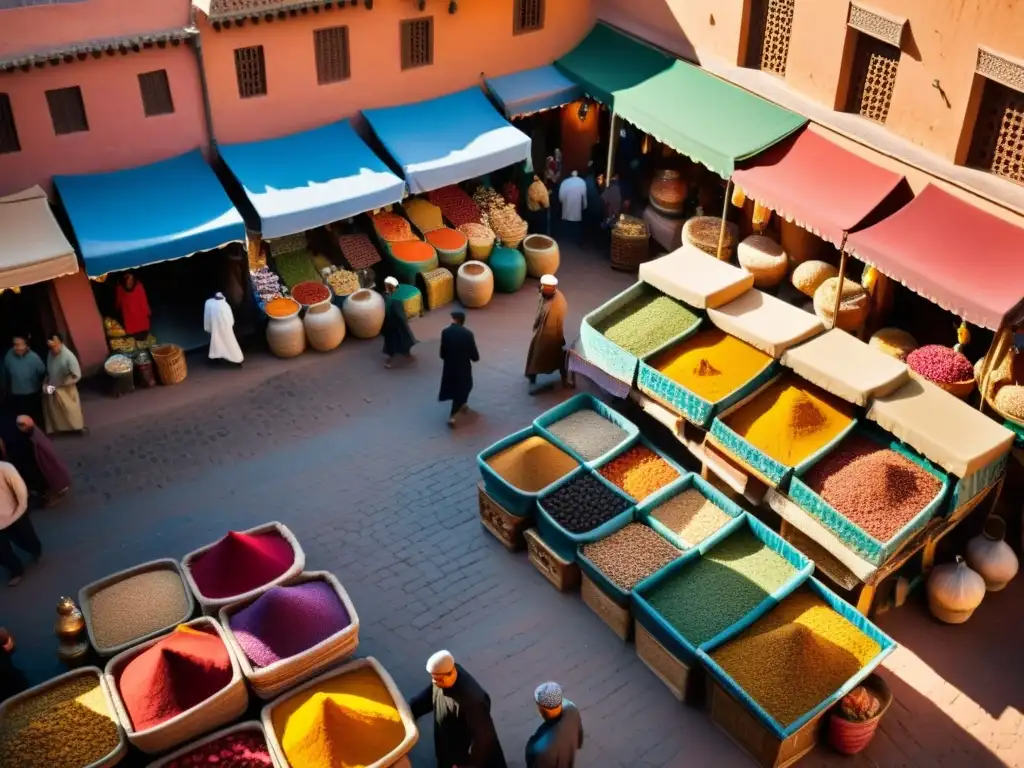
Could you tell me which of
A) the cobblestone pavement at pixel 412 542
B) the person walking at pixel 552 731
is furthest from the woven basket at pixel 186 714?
the person walking at pixel 552 731

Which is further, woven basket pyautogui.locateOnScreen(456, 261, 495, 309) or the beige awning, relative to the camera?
woven basket pyautogui.locateOnScreen(456, 261, 495, 309)

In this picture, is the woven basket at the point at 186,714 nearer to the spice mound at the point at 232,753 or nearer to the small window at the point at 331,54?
the spice mound at the point at 232,753

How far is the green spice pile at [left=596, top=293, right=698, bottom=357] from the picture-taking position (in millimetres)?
11750

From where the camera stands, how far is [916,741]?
923cm

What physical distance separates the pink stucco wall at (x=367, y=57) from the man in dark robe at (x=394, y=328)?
3117 millimetres

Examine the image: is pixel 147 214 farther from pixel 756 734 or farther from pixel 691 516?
pixel 756 734

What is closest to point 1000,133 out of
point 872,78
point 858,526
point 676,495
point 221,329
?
point 872,78

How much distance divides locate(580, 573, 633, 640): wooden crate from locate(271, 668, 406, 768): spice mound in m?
2.51

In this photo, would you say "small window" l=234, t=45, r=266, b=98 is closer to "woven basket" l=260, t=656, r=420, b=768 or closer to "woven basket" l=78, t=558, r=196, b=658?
"woven basket" l=78, t=558, r=196, b=658

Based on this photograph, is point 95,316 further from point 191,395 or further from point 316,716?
point 316,716

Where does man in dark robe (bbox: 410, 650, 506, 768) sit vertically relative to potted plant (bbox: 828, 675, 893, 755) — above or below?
above

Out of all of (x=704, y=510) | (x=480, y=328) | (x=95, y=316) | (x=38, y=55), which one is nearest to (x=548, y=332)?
(x=480, y=328)

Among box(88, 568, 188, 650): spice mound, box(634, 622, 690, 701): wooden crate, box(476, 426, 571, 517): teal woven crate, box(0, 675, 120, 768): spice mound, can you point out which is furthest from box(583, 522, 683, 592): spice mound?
box(0, 675, 120, 768): spice mound

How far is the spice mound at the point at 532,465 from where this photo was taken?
10875 millimetres
